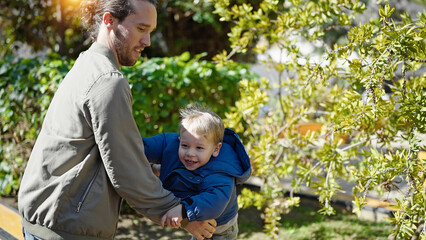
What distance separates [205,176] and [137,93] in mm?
2700

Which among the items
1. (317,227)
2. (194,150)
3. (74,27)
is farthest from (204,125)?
(74,27)

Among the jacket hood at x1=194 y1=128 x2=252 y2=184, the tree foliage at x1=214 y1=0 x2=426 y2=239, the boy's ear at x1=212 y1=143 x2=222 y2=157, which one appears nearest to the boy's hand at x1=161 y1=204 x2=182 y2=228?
the jacket hood at x1=194 y1=128 x2=252 y2=184

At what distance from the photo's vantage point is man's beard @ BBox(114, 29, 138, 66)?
191 cm

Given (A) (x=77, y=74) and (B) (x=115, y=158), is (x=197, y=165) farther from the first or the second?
(A) (x=77, y=74)

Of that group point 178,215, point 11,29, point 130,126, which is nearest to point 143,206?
point 178,215

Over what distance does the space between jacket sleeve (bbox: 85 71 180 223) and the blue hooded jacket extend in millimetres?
252

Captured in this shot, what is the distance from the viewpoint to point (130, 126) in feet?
5.93

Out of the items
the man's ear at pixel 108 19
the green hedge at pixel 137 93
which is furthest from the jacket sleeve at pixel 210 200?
the green hedge at pixel 137 93

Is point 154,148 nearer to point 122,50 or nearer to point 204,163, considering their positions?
point 204,163

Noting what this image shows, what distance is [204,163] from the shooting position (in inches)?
91.9

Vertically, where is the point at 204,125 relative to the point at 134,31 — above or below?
below

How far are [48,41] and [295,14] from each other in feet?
18.0

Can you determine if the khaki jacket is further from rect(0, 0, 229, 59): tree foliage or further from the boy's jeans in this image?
rect(0, 0, 229, 59): tree foliage

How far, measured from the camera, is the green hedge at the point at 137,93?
4.91 meters
